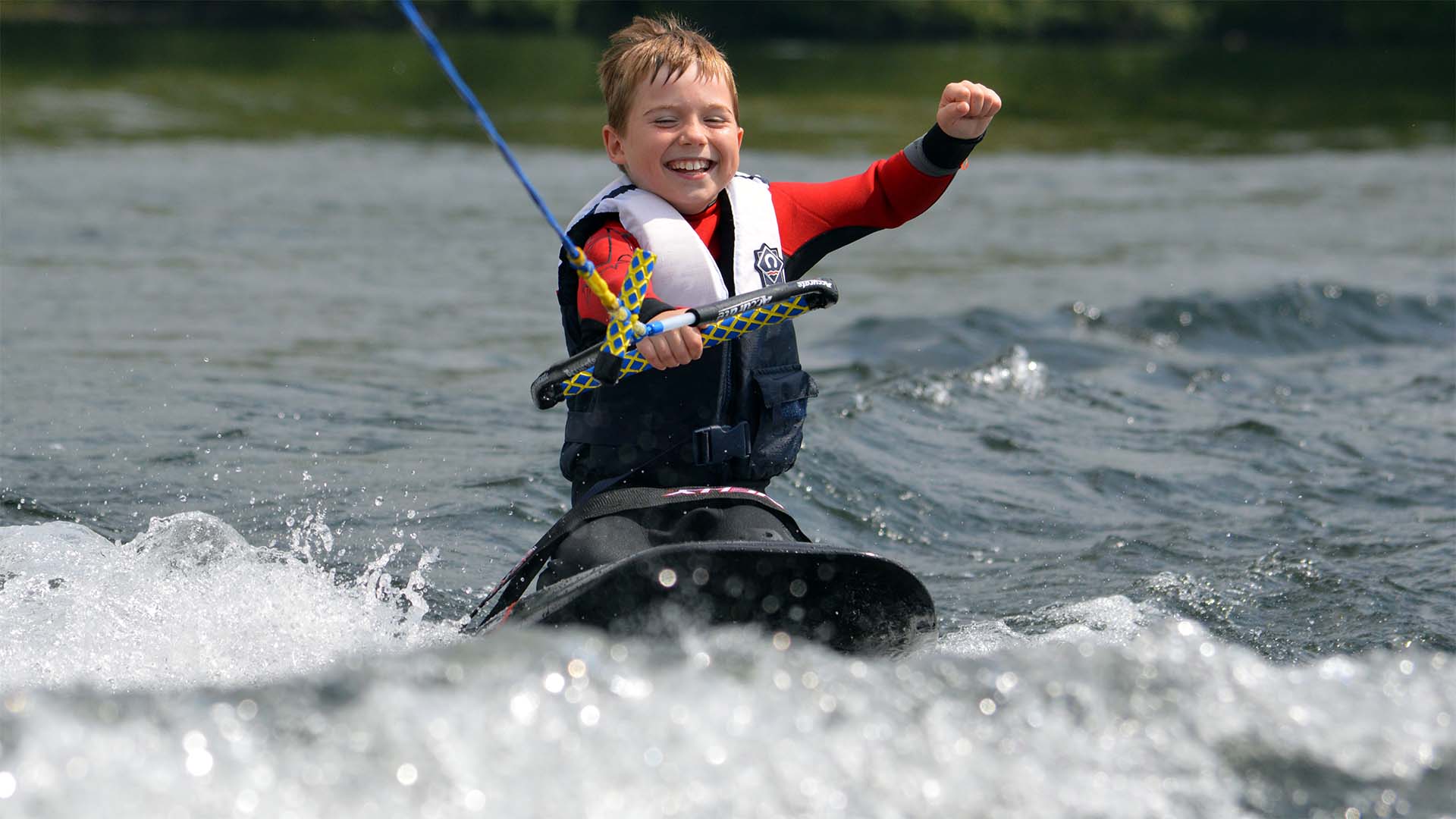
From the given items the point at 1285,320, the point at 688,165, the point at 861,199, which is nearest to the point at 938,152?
the point at 861,199

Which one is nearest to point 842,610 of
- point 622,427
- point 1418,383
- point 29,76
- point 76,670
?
point 622,427

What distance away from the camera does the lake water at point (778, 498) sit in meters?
2.34

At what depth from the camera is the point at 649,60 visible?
140 inches

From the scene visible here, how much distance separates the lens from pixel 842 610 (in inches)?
133

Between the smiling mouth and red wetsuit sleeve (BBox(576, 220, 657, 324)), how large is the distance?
0.17 meters

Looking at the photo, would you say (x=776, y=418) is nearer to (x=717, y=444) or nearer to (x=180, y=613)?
(x=717, y=444)

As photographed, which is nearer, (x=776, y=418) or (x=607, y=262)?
(x=607, y=262)

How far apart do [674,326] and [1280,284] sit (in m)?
7.14

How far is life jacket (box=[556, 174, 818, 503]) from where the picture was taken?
11.8 feet

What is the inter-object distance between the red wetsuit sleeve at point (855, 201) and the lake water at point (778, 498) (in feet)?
3.51

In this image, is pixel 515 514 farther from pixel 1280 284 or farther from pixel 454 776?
pixel 1280 284

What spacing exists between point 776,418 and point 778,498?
5.96 feet

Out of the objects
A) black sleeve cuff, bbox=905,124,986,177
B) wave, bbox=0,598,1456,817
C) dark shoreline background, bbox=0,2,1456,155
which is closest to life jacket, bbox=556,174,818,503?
black sleeve cuff, bbox=905,124,986,177

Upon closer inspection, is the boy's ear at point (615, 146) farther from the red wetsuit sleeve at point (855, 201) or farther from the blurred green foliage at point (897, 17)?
the blurred green foliage at point (897, 17)
